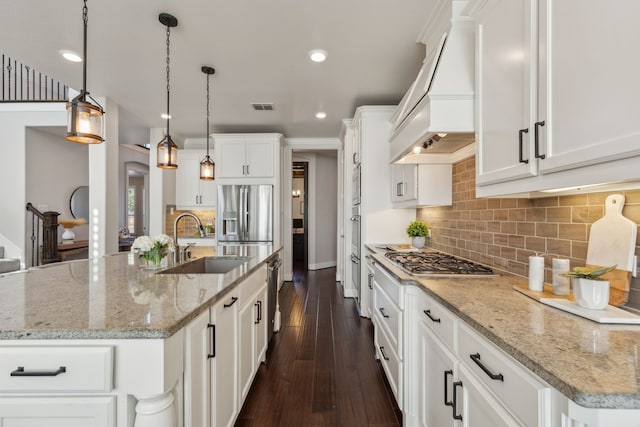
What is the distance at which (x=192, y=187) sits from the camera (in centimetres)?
539

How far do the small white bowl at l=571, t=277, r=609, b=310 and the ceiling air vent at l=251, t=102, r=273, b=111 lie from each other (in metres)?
3.71

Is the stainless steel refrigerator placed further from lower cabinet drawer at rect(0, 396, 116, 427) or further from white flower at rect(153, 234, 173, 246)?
lower cabinet drawer at rect(0, 396, 116, 427)

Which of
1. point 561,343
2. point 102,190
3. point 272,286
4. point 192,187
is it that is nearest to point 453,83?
point 561,343

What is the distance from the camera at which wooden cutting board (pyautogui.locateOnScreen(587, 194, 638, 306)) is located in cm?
104

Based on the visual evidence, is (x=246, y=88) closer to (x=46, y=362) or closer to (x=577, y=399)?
(x=46, y=362)

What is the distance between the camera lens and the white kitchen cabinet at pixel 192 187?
5.37 meters

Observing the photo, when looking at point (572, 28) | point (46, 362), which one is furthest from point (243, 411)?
point (572, 28)

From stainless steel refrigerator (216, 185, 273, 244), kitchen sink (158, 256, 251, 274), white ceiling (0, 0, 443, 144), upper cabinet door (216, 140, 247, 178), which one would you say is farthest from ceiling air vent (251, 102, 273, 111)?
kitchen sink (158, 256, 251, 274)

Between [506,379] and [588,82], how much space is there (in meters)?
0.88

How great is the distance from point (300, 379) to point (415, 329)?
1.10 m

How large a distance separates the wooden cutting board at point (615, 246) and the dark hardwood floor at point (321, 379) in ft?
4.44

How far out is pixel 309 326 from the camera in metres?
3.29

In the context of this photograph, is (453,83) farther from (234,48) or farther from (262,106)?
(262,106)

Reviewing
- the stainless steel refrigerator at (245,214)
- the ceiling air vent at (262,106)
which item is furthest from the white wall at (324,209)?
the ceiling air vent at (262,106)
